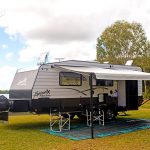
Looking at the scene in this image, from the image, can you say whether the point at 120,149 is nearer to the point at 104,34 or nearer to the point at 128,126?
the point at 128,126

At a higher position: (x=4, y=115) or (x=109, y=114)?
(x=4, y=115)

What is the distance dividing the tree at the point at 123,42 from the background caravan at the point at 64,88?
29.1 m

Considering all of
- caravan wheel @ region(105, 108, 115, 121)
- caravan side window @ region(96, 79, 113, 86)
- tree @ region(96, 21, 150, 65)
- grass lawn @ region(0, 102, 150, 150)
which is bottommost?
grass lawn @ region(0, 102, 150, 150)

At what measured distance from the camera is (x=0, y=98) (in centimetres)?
1474

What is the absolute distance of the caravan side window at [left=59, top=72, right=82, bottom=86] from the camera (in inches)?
587

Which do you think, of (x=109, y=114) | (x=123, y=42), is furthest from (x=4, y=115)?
(x=123, y=42)

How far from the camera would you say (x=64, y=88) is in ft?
49.0

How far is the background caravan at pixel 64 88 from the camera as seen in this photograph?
1409 centimetres

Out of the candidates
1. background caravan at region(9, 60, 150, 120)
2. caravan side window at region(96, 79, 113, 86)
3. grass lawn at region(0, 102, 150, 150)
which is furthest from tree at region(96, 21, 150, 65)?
grass lawn at region(0, 102, 150, 150)

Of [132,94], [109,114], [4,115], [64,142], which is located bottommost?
[64,142]

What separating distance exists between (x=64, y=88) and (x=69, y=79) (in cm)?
52

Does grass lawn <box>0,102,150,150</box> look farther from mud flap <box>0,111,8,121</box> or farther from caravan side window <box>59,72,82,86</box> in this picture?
caravan side window <box>59,72,82,86</box>

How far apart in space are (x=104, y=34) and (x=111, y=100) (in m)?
31.8

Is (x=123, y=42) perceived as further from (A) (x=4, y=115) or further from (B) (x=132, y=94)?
(A) (x=4, y=115)
